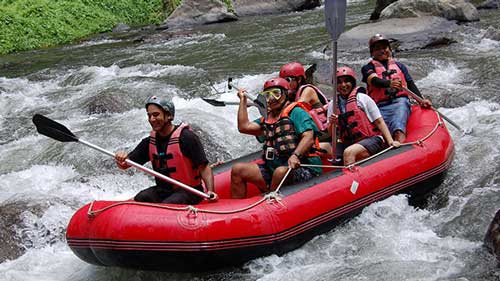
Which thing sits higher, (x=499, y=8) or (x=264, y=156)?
(x=264, y=156)

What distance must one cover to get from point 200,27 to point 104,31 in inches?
134

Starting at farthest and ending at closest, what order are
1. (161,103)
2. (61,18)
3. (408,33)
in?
(61,18) → (408,33) → (161,103)

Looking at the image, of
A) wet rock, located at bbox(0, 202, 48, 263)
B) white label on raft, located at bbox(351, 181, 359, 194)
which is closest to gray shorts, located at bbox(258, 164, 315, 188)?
white label on raft, located at bbox(351, 181, 359, 194)

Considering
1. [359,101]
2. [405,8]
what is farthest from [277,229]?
[405,8]

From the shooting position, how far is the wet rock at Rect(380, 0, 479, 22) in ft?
40.2

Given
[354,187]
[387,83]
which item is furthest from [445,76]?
[354,187]

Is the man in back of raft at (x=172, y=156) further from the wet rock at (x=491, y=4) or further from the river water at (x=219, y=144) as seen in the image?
the wet rock at (x=491, y=4)

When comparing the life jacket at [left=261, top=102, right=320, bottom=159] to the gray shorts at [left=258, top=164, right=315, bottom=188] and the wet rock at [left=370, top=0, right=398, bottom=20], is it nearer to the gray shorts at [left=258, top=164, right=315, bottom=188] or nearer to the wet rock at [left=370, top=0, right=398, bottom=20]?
the gray shorts at [left=258, top=164, right=315, bottom=188]

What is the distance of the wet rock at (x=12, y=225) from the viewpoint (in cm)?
513

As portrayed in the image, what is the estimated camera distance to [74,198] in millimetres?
5988

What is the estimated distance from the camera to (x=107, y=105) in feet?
29.1

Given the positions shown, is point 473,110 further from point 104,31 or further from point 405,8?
point 104,31

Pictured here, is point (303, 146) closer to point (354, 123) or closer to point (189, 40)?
point (354, 123)

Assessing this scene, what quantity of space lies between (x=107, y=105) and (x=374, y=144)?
15.7 feet
